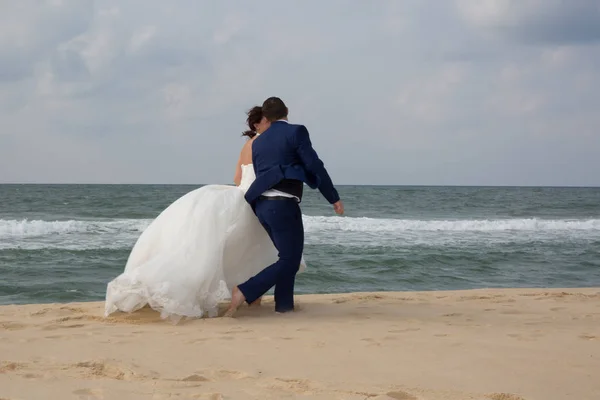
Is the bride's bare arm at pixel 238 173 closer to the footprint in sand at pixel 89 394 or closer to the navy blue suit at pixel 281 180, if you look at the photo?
the navy blue suit at pixel 281 180

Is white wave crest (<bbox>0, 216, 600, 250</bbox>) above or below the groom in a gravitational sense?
below

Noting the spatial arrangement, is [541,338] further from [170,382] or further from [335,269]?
[335,269]

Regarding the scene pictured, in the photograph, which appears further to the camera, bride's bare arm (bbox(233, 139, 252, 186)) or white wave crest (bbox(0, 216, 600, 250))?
white wave crest (bbox(0, 216, 600, 250))

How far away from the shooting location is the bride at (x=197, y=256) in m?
4.96

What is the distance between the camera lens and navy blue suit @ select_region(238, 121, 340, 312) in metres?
5.20

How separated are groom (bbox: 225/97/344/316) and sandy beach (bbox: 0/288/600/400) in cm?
36

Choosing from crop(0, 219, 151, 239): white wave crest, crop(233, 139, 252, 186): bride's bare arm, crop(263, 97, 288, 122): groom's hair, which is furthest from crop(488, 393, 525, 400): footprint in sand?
crop(0, 219, 151, 239): white wave crest

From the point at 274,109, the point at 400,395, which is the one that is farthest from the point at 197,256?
the point at 400,395

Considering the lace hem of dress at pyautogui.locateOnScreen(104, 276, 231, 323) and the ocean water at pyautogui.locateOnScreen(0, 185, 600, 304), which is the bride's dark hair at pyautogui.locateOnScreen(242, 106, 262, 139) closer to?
the lace hem of dress at pyautogui.locateOnScreen(104, 276, 231, 323)

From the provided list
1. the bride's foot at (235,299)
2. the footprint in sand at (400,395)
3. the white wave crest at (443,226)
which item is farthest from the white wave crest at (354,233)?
the footprint in sand at (400,395)

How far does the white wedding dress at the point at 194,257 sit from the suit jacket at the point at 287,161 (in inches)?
11.8

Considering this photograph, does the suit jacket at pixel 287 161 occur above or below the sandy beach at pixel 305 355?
above

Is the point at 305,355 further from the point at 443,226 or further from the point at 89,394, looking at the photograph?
the point at 443,226

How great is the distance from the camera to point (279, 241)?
5.30m
